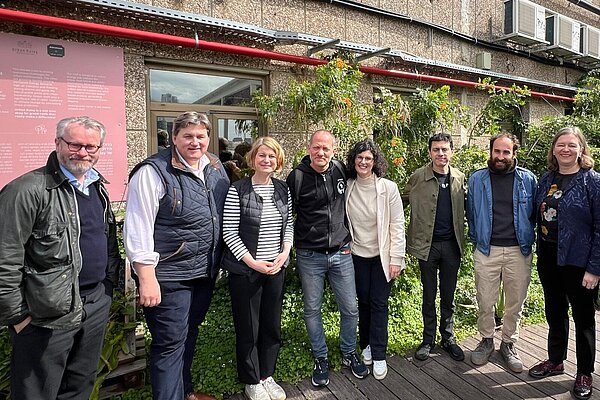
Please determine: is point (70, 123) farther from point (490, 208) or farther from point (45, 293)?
point (490, 208)

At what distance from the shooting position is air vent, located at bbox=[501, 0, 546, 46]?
7.15 m

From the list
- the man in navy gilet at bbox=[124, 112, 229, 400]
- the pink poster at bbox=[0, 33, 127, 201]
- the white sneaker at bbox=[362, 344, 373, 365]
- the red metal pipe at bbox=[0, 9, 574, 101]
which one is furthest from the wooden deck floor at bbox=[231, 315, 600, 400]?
the red metal pipe at bbox=[0, 9, 574, 101]

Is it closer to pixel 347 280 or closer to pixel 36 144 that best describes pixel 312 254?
pixel 347 280

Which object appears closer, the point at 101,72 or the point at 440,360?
the point at 440,360

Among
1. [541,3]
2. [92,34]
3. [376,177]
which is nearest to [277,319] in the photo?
[376,177]

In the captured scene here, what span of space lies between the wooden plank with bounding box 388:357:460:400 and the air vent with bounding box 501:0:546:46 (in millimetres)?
6744

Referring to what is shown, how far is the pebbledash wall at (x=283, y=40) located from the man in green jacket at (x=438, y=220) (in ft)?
7.63

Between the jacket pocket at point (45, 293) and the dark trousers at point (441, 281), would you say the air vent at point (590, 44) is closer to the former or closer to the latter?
the dark trousers at point (441, 281)

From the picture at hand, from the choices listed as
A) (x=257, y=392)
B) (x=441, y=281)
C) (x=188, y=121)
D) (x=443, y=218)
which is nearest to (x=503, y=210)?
(x=443, y=218)

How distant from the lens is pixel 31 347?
1.84m

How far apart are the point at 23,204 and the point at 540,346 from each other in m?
4.25

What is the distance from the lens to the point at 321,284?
2.95m

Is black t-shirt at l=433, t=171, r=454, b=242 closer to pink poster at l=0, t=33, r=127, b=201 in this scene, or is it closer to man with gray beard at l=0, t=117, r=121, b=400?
man with gray beard at l=0, t=117, r=121, b=400

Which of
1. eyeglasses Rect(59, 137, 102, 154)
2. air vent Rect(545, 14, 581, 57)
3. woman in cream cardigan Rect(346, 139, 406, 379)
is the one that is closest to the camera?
eyeglasses Rect(59, 137, 102, 154)
